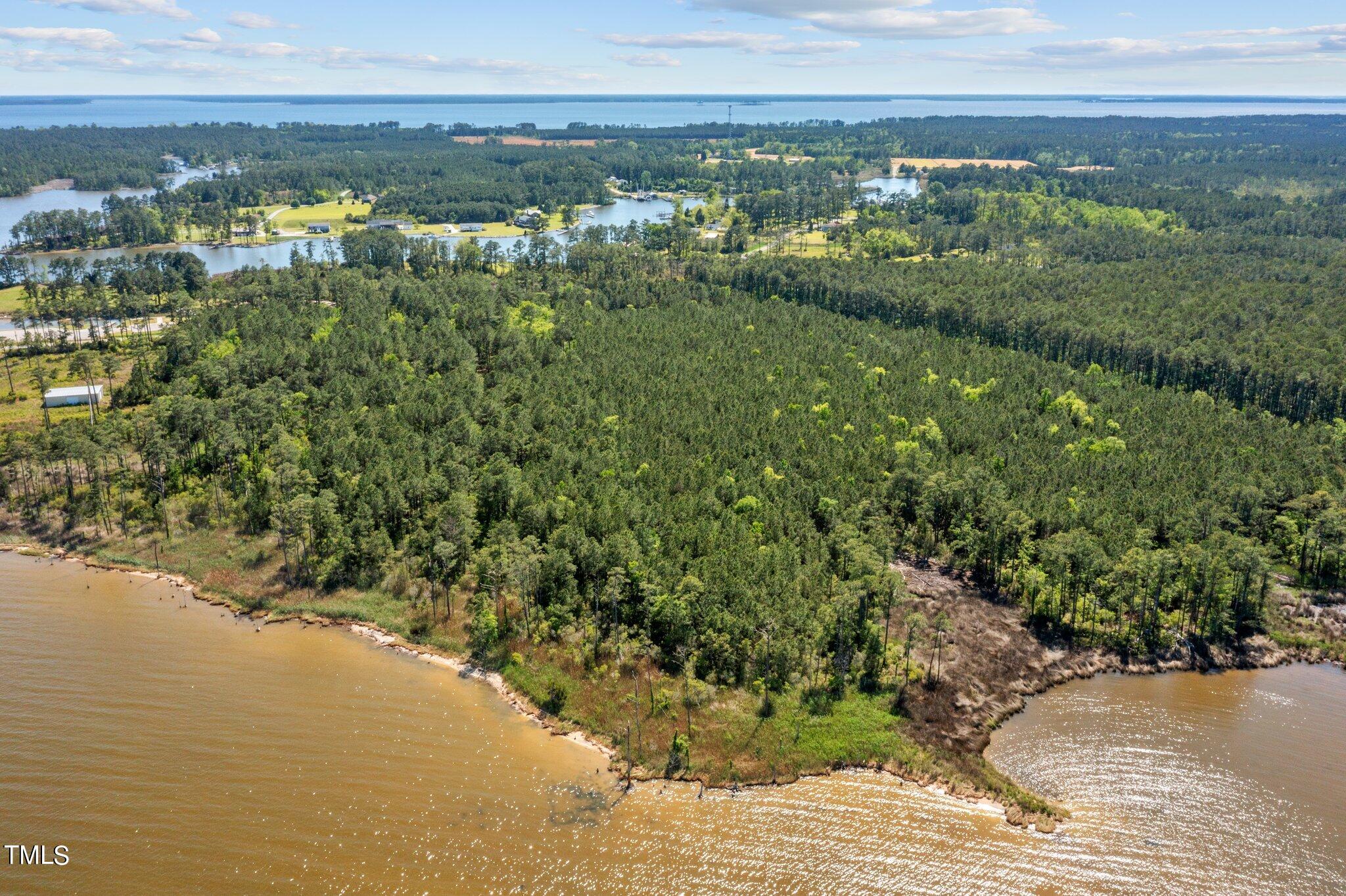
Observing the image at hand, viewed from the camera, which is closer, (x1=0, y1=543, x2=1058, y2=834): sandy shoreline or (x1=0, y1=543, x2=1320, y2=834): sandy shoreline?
(x1=0, y1=543, x2=1058, y2=834): sandy shoreline

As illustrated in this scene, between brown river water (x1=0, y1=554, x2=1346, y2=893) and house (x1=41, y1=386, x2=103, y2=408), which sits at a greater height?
house (x1=41, y1=386, x2=103, y2=408)

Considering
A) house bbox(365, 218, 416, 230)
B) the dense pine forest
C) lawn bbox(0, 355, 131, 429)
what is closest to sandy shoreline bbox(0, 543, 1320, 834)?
the dense pine forest

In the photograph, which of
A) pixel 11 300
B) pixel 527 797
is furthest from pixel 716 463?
pixel 11 300

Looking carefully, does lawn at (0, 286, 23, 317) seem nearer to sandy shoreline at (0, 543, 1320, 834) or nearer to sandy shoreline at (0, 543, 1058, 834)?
sandy shoreline at (0, 543, 1320, 834)

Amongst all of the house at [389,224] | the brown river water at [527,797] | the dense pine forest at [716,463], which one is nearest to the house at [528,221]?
the house at [389,224]

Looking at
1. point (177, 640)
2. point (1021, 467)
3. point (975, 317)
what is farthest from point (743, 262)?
point (177, 640)

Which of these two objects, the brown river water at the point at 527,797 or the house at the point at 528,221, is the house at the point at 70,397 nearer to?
the brown river water at the point at 527,797

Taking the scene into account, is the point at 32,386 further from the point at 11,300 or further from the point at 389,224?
the point at 389,224
